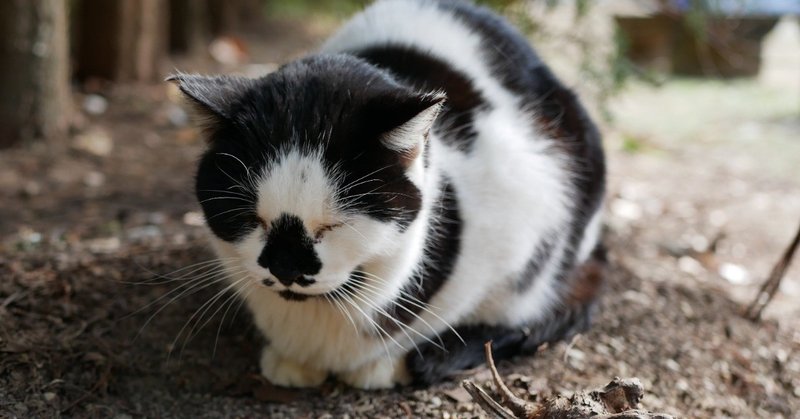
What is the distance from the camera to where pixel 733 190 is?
510 centimetres

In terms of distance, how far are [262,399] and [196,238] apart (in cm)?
106

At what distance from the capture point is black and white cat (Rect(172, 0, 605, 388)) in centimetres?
190

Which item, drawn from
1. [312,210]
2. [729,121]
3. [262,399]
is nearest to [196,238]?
[262,399]

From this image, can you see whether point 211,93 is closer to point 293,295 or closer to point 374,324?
point 293,295

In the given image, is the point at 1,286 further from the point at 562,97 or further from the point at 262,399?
the point at 562,97

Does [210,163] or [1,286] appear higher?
[210,163]

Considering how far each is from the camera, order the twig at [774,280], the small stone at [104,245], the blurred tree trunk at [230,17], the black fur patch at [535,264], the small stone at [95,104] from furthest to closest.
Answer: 1. the blurred tree trunk at [230,17]
2. the small stone at [95,104]
3. the small stone at [104,245]
4. the twig at [774,280]
5. the black fur patch at [535,264]

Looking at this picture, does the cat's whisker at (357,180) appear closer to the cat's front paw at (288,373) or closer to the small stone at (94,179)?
the cat's front paw at (288,373)

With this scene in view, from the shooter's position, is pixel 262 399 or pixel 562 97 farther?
pixel 562 97

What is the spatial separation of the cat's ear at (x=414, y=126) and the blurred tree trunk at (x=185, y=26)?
195 inches

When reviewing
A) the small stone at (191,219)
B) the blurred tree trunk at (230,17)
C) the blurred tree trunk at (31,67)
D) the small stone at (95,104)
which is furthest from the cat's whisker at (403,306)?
the blurred tree trunk at (230,17)

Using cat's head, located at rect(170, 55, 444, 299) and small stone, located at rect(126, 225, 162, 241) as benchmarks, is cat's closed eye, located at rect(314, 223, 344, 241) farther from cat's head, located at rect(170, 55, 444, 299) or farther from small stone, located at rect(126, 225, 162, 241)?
small stone, located at rect(126, 225, 162, 241)

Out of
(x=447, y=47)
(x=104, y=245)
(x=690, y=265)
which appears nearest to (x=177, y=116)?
(x=104, y=245)

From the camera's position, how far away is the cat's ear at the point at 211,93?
1906mm
